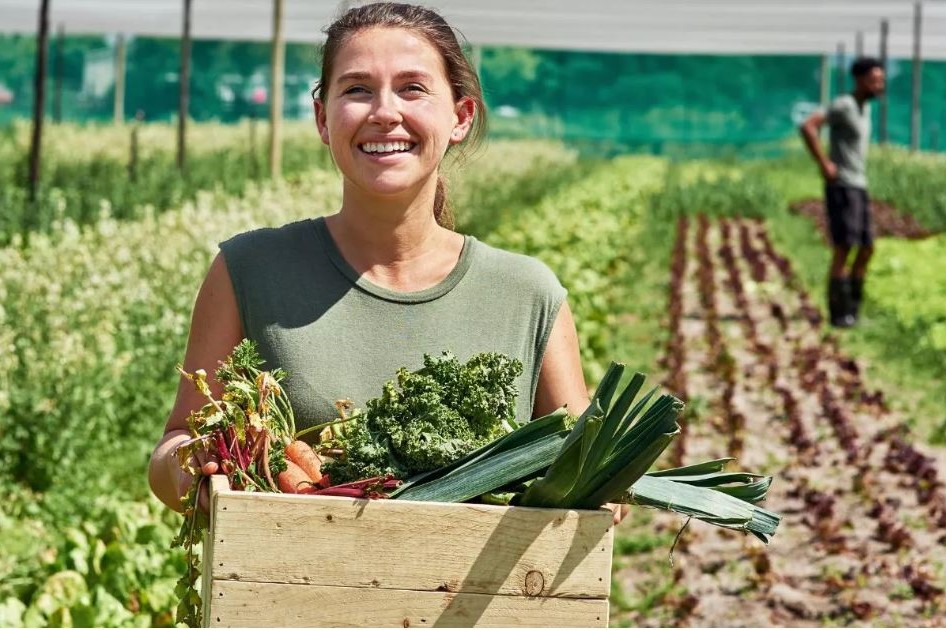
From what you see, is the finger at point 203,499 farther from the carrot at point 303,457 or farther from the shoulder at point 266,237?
the shoulder at point 266,237

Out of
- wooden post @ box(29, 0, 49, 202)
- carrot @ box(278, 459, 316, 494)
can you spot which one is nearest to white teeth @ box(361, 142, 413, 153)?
carrot @ box(278, 459, 316, 494)

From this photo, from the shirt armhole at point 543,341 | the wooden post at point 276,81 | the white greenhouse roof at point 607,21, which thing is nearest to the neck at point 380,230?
the shirt armhole at point 543,341

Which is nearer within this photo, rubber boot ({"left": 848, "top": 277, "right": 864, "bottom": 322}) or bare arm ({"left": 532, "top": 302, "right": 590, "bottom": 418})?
bare arm ({"left": 532, "top": 302, "right": 590, "bottom": 418})

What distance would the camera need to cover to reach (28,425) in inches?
179

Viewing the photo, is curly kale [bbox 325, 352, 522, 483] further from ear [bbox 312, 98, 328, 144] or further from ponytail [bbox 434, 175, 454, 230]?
ponytail [bbox 434, 175, 454, 230]

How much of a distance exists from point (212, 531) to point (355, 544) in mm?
158

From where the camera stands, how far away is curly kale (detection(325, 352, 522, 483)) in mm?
1715

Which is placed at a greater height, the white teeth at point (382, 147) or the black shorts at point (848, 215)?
the white teeth at point (382, 147)

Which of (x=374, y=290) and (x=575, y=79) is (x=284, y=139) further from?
(x=374, y=290)

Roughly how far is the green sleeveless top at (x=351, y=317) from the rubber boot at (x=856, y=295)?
26.5 feet

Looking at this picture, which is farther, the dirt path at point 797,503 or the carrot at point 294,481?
the dirt path at point 797,503

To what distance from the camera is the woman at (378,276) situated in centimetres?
196

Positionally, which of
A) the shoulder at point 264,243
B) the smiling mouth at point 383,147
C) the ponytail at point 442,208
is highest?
the smiling mouth at point 383,147

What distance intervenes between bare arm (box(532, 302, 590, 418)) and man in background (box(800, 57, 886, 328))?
7.58 m
